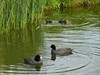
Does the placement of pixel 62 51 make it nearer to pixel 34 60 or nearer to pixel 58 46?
pixel 58 46

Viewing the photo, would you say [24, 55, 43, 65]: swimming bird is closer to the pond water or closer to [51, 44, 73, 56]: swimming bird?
the pond water

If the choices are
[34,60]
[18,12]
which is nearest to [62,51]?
[34,60]

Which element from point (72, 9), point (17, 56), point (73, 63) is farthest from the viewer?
point (72, 9)

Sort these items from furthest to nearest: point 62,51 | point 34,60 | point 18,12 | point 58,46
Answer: point 18,12 < point 58,46 < point 62,51 < point 34,60

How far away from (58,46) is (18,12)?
3.52 m

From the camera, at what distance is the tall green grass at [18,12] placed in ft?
60.4

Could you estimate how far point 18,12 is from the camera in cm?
1934

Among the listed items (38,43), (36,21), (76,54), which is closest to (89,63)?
(76,54)

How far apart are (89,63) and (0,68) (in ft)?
9.85

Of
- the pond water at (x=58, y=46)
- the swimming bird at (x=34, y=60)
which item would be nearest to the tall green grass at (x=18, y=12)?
the pond water at (x=58, y=46)

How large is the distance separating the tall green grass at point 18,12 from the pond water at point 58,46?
42 centimetres

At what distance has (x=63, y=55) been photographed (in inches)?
605

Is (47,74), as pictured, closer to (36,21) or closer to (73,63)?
(73,63)

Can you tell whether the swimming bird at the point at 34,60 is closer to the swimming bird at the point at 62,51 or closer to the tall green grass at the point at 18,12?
the swimming bird at the point at 62,51
